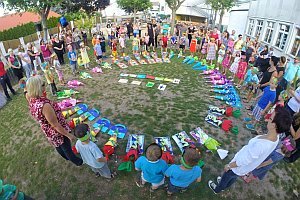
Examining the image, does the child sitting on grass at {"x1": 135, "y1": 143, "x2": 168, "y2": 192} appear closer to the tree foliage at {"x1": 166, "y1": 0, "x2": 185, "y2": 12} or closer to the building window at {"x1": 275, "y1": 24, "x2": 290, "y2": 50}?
the building window at {"x1": 275, "y1": 24, "x2": 290, "y2": 50}

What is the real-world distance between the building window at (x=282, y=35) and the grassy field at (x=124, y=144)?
28.4ft

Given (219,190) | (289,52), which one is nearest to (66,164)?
(219,190)

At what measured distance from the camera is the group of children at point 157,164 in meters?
3.34

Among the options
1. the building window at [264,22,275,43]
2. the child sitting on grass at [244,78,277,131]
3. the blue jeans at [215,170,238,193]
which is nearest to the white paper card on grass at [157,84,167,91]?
the child sitting on grass at [244,78,277,131]

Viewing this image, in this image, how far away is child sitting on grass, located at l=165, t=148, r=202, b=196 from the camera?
322cm

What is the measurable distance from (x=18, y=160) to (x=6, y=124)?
2386 millimetres

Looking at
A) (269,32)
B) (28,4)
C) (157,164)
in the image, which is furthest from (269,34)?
(28,4)

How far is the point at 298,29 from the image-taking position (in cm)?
1246

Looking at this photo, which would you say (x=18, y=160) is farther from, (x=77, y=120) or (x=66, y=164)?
(x=77, y=120)

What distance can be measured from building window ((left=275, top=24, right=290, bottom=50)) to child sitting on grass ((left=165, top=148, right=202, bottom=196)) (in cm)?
1433

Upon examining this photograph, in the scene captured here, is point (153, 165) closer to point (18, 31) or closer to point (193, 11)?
point (18, 31)

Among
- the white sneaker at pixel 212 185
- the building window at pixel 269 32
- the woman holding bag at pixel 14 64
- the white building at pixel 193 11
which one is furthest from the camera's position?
the white building at pixel 193 11

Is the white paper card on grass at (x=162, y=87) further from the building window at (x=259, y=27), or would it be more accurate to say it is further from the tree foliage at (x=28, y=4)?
the building window at (x=259, y=27)

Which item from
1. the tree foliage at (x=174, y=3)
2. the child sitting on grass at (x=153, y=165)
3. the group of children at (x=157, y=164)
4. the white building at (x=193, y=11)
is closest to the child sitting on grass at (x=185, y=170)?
the group of children at (x=157, y=164)
